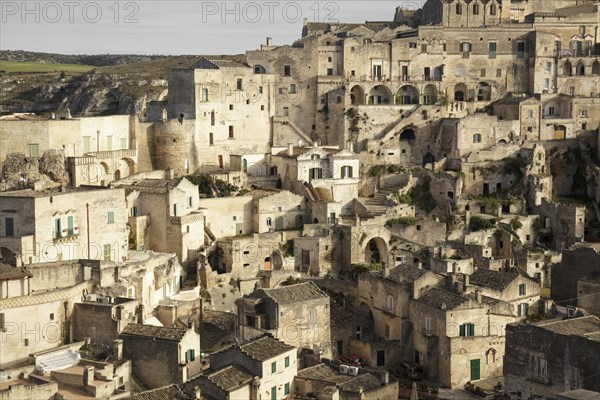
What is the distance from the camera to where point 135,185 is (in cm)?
5462

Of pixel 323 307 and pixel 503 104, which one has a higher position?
pixel 503 104

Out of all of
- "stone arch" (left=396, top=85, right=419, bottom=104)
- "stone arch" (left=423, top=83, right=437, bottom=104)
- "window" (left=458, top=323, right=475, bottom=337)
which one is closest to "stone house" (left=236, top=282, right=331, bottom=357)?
"window" (left=458, top=323, right=475, bottom=337)

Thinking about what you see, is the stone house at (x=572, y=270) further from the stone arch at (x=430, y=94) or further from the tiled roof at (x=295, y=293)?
the stone arch at (x=430, y=94)

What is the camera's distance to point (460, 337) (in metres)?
45.2

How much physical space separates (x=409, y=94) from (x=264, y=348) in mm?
31228

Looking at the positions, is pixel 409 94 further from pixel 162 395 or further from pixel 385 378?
pixel 162 395

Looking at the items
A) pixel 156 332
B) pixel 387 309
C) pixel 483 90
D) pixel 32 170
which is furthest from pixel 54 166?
pixel 483 90

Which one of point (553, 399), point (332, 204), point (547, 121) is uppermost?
point (547, 121)

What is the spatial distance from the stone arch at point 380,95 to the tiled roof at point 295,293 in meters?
23.3

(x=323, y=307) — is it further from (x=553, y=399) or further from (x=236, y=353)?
(x=553, y=399)

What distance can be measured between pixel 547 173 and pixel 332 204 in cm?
1358

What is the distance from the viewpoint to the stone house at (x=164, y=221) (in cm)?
5316

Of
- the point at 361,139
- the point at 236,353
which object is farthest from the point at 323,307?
the point at 361,139

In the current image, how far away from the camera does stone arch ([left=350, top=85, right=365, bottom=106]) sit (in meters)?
67.8
